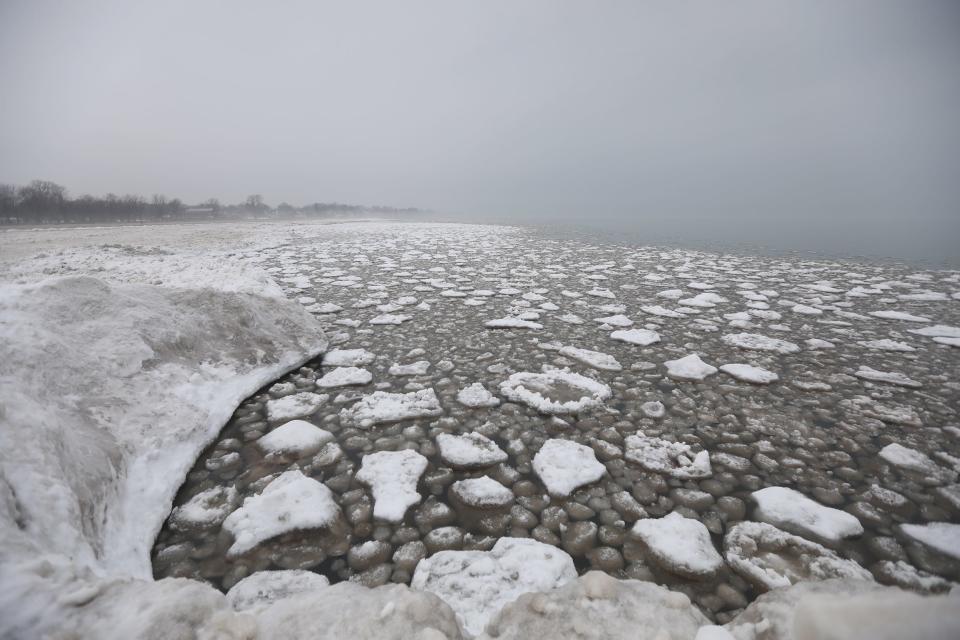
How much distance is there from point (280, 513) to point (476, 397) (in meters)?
1.25

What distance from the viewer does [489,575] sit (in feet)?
4.18

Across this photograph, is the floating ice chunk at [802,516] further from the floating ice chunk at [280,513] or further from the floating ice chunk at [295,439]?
the floating ice chunk at [295,439]

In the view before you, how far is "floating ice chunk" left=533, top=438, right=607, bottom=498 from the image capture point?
171 cm

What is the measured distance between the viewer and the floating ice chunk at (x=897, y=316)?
428cm

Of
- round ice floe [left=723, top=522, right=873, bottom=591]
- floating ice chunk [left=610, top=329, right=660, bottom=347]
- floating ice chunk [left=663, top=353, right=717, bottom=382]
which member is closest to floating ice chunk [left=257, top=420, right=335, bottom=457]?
round ice floe [left=723, top=522, right=873, bottom=591]

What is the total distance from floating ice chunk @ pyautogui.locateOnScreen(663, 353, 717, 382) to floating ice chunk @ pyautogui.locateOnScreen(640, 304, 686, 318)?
1460 mm

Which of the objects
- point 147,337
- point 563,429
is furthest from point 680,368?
point 147,337

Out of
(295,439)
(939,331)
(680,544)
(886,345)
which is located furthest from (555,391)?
(939,331)

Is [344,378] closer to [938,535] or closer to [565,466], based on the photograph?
[565,466]

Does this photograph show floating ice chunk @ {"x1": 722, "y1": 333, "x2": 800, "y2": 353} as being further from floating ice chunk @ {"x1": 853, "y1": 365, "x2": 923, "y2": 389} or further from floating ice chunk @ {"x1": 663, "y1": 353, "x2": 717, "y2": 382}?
floating ice chunk @ {"x1": 663, "y1": 353, "x2": 717, "y2": 382}

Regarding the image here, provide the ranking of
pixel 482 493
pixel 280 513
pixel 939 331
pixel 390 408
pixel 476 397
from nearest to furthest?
pixel 280 513, pixel 482 493, pixel 390 408, pixel 476 397, pixel 939 331

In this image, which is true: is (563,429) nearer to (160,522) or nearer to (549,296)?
(160,522)

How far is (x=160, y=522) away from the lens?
1.47 meters

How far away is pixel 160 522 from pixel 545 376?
2.15m
